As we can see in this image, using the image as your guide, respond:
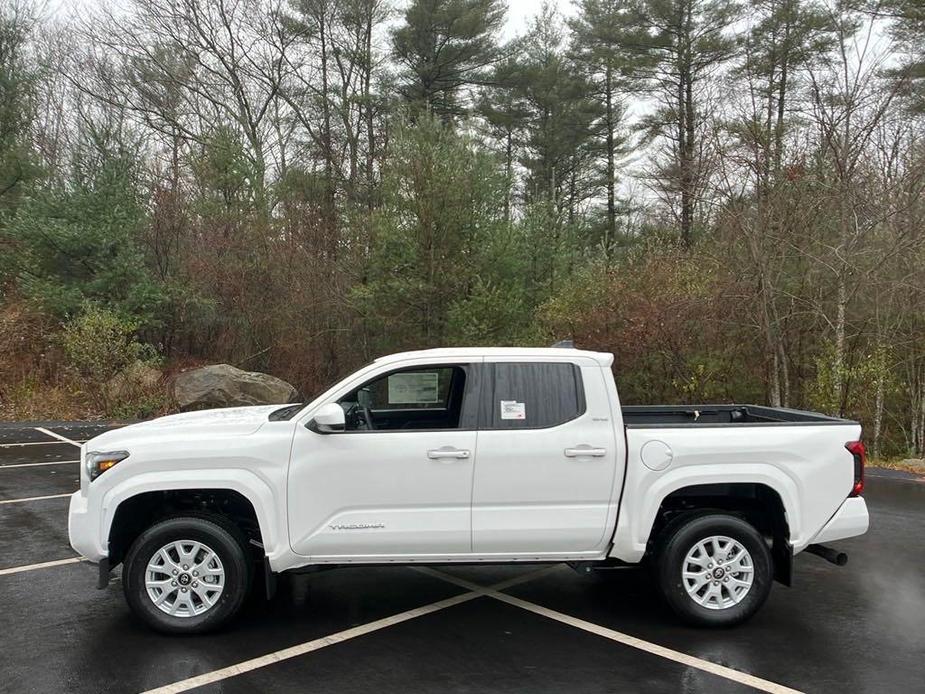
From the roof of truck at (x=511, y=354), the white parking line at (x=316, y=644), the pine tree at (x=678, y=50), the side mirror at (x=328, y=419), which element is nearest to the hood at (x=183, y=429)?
the side mirror at (x=328, y=419)

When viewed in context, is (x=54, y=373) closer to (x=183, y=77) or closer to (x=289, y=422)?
(x=183, y=77)

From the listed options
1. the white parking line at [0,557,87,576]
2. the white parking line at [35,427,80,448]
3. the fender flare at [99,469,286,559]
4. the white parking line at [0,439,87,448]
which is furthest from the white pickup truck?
the white parking line at [0,439,87,448]

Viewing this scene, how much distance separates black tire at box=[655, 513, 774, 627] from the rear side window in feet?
3.61

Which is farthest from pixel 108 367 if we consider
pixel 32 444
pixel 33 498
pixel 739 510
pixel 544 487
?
pixel 739 510

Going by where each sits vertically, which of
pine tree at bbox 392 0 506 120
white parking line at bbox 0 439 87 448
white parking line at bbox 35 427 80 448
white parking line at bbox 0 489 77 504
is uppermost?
pine tree at bbox 392 0 506 120

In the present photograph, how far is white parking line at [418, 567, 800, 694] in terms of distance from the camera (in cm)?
392

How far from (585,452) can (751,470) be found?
1.12 meters

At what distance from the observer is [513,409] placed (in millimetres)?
4719

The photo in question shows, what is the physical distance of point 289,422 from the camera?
4668 mm

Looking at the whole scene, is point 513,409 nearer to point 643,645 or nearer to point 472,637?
point 472,637

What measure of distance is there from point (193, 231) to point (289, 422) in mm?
16754

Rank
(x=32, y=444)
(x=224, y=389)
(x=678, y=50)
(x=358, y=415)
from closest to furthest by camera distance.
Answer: (x=358, y=415)
(x=32, y=444)
(x=224, y=389)
(x=678, y=50)

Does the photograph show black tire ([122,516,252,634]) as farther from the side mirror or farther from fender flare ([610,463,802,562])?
fender flare ([610,463,802,562])

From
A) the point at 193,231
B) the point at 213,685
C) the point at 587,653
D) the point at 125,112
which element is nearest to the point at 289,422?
the point at 213,685
